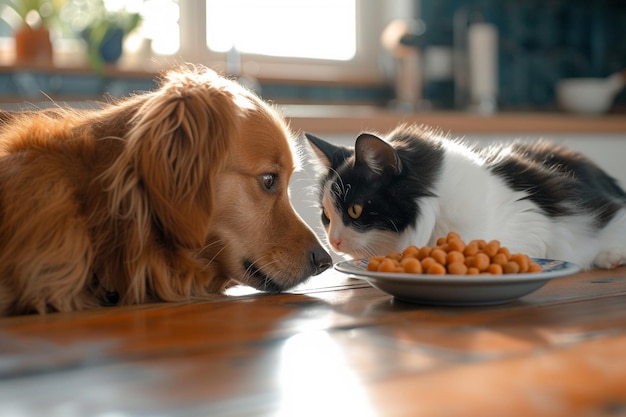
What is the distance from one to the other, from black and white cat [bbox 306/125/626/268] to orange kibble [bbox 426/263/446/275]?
0.50 meters

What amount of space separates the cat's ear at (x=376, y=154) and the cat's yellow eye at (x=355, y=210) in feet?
0.30

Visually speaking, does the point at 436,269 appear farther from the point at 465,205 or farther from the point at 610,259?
the point at 610,259

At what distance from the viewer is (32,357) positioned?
32.3 inches

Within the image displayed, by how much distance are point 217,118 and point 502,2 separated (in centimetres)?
398

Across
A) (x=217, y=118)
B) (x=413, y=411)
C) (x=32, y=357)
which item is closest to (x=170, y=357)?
(x=32, y=357)

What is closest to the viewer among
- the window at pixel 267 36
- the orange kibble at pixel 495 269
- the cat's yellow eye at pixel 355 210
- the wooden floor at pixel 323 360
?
the wooden floor at pixel 323 360

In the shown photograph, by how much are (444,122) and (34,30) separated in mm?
2058

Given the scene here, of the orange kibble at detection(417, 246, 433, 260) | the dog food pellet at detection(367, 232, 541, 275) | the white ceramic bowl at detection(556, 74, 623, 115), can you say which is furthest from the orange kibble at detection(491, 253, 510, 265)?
the white ceramic bowl at detection(556, 74, 623, 115)

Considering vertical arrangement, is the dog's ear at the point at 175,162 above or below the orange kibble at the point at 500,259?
above

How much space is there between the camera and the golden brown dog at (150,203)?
1.20m

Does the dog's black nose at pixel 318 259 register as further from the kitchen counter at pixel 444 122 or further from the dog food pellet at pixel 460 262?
the kitchen counter at pixel 444 122

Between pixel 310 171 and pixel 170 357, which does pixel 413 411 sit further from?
pixel 310 171

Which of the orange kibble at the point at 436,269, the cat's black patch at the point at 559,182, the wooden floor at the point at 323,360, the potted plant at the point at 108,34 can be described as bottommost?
the wooden floor at the point at 323,360

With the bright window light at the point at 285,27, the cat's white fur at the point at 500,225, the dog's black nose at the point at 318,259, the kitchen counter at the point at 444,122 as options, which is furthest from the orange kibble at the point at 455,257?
the bright window light at the point at 285,27
